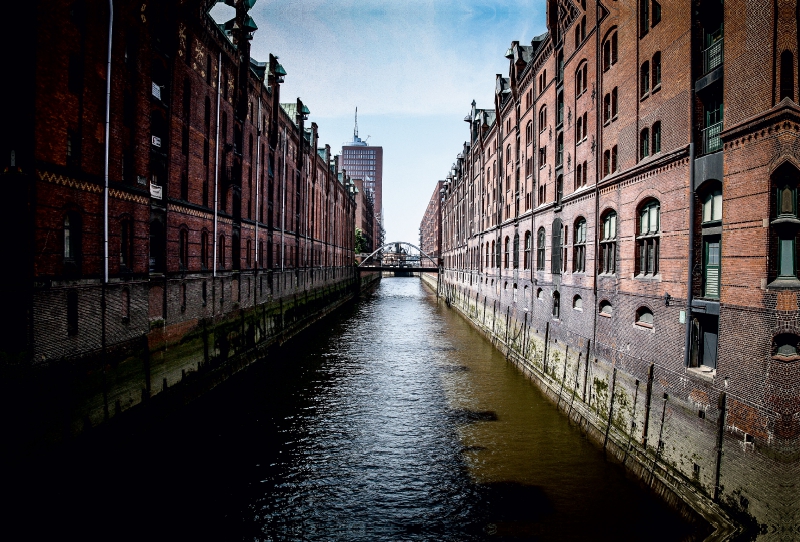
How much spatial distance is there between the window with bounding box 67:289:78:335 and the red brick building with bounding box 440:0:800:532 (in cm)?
1247

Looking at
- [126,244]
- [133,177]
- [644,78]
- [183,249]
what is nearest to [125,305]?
[126,244]

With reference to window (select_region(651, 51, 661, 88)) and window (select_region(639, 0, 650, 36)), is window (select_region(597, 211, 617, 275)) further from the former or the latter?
window (select_region(639, 0, 650, 36))

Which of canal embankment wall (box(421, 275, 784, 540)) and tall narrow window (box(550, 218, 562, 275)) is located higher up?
tall narrow window (box(550, 218, 562, 275))

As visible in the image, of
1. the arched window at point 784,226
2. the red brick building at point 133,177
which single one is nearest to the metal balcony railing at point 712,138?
the arched window at point 784,226

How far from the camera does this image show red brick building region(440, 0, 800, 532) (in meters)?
7.45

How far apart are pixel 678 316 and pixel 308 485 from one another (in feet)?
27.3

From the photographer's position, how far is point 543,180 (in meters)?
21.4

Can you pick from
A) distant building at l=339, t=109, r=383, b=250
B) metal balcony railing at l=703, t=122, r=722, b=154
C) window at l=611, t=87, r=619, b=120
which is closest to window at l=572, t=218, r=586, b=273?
window at l=611, t=87, r=619, b=120

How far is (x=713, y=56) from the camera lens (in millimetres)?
9367

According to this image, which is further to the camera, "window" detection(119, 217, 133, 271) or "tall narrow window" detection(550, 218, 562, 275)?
"tall narrow window" detection(550, 218, 562, 275)

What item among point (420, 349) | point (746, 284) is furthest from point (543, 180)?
point (746, 284)

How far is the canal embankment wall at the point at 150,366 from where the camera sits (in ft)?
29.6

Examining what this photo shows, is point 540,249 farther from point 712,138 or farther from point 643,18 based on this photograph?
point 712,138

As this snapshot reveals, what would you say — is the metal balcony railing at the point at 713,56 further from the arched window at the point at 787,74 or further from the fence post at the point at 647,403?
the fence post at the point at 647,403
